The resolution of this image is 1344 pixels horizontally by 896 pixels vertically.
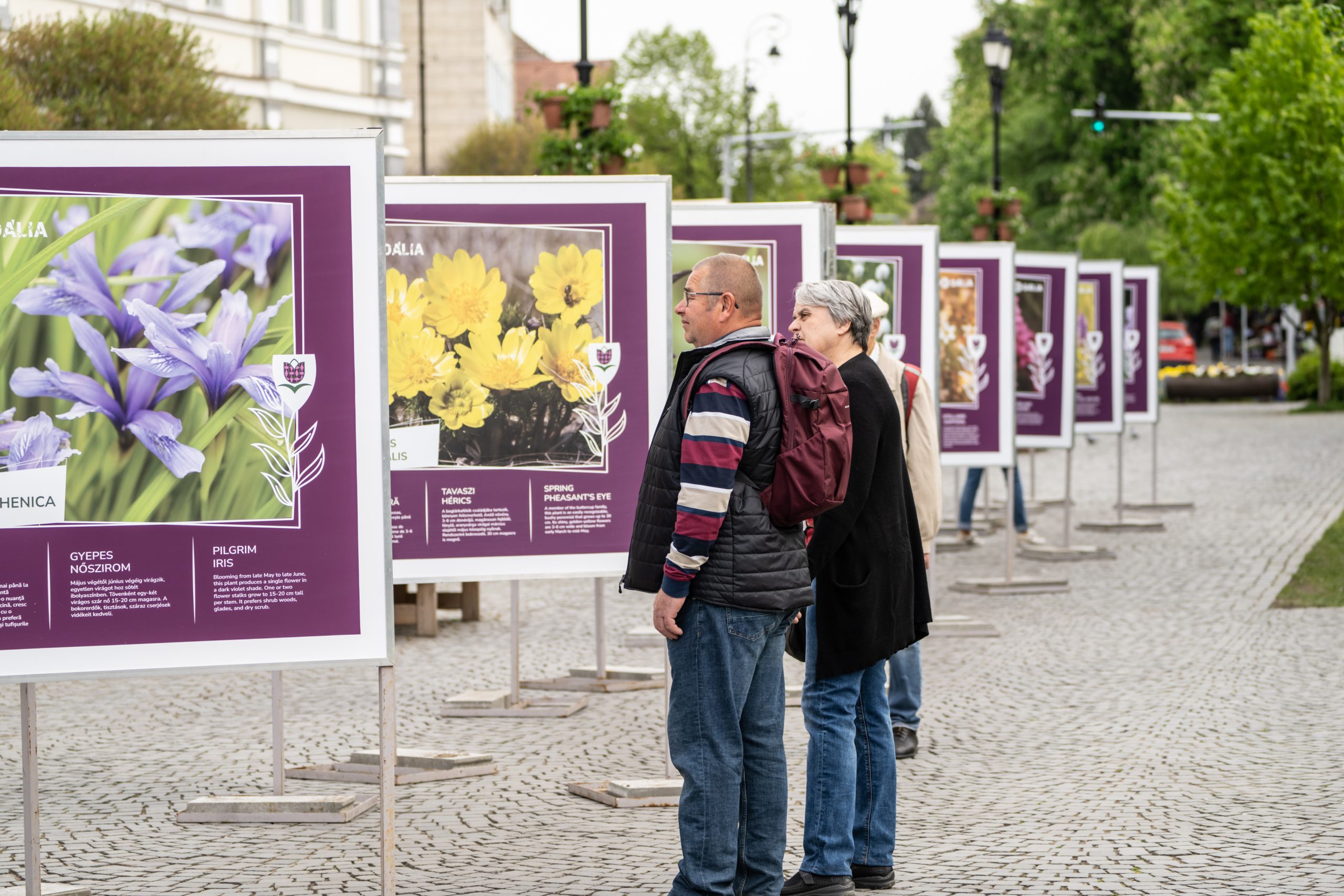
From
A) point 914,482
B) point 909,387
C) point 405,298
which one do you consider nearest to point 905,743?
point 914,482

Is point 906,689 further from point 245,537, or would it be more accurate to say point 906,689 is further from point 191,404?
point 191,404

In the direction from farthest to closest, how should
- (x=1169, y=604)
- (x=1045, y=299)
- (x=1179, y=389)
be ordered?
(x=1179, y=389), (x=1045, y=299), (x=1169, y=604)

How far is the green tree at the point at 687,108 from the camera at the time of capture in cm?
6562

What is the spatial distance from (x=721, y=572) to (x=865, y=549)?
80cm

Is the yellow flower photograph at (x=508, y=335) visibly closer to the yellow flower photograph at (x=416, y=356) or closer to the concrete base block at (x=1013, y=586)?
the yellow flower photograph at (x=416, y=356)

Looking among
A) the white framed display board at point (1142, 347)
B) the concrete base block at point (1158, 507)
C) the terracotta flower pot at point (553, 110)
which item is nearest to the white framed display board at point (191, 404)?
the terracotta flower pot at point (553, 110)

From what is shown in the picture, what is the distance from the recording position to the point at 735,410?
15.5 feet

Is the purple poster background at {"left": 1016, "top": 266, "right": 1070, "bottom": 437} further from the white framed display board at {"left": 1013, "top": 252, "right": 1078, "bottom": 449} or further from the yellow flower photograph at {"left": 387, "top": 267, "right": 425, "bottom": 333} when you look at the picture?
the yellow flower photograph at {"left": 387, "top": 267, "right": 425, "bottom": 333}

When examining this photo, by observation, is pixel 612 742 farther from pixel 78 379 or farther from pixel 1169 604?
pixel 1169 604

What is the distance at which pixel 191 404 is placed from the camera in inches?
204

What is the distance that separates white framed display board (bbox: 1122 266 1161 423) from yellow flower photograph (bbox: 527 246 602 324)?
12.2 m

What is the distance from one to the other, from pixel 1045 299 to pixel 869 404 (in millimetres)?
8998

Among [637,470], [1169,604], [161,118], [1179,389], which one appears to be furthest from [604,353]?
[1179,389]

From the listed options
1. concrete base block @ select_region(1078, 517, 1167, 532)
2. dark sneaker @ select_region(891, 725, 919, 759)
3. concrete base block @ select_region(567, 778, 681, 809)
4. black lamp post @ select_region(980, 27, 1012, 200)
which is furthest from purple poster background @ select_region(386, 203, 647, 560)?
black lamp post @ select_region(980, 27, 1012, 200)
